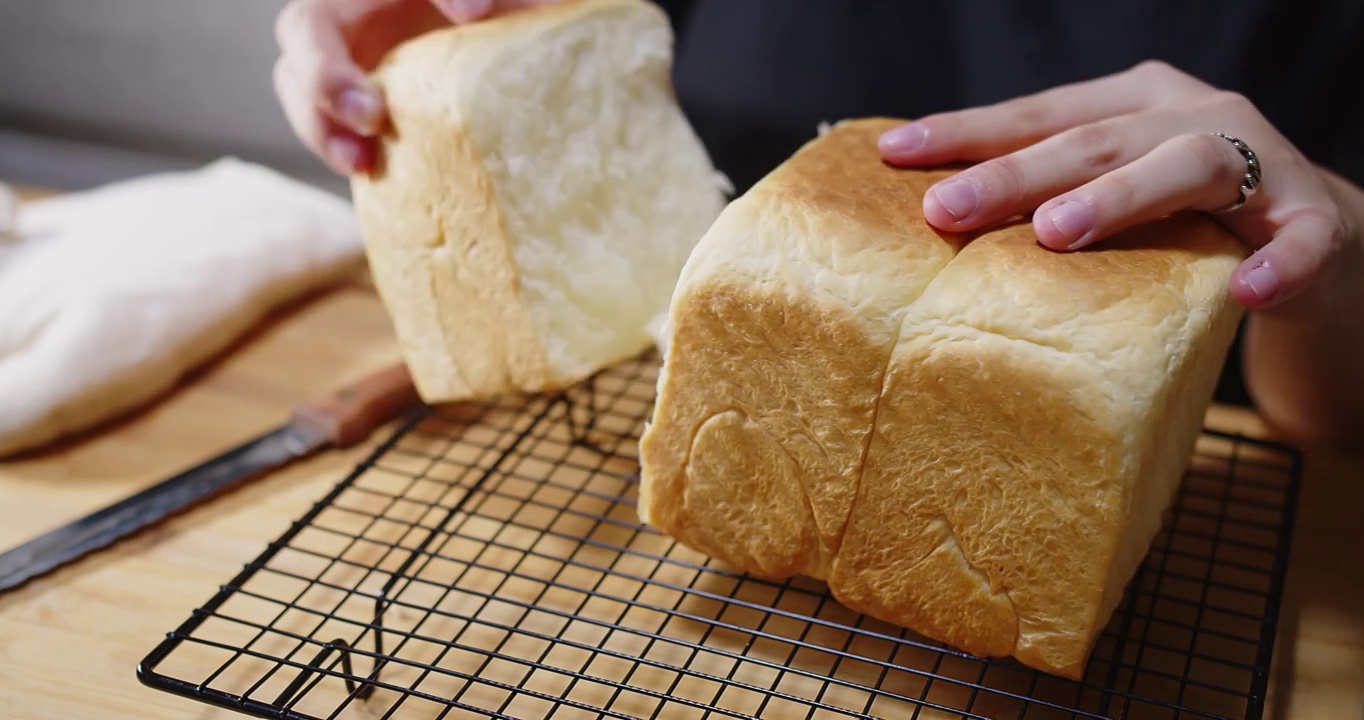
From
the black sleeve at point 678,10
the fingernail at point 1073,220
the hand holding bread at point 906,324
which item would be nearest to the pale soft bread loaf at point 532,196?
the hand holding bread at point 906,324

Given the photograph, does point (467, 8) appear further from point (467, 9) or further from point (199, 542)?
point (199, 542)

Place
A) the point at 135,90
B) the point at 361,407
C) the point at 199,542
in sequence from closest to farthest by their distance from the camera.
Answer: the point at 199,542 → the point at 361,407 → the point at 135,90

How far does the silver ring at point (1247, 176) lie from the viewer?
1.01m

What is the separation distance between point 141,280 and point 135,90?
88 centimetres

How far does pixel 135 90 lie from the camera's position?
7.41 feet

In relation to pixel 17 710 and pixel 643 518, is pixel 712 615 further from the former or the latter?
pixel 17 710

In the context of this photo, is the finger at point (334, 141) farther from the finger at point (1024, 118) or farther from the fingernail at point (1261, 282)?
the fingernail at point (1261, 282)

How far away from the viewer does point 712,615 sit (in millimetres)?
1156

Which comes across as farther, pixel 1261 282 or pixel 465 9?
pixel 465 9

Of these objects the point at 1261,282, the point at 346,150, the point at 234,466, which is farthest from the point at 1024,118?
the point at 234,466

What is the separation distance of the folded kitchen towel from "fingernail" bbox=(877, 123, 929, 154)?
1072 mm

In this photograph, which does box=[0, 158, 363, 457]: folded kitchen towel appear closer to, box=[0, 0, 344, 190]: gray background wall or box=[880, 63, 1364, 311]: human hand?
box=[0, 0, 344, 190]: gray background wall

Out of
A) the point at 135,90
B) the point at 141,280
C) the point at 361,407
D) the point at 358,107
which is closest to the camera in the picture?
the point at 358,107

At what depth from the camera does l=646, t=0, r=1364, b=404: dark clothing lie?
60.9 inches
